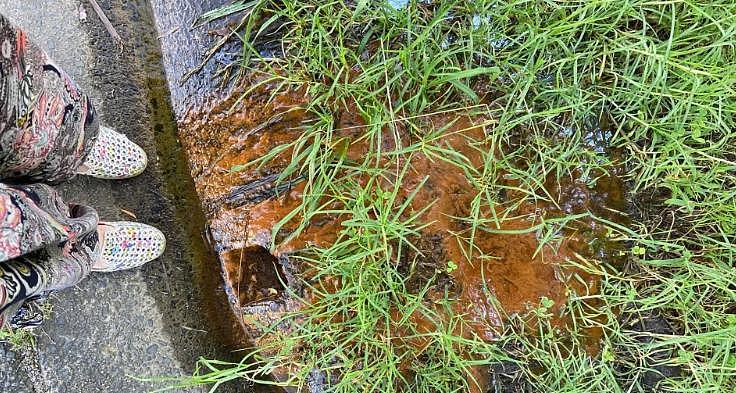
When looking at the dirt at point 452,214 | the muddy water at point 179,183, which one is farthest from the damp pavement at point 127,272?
the dirt at point 452,214

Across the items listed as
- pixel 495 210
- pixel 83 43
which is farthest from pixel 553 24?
pixel 83 43

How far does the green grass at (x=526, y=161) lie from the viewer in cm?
125

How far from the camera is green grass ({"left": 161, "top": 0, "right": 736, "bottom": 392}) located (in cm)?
125

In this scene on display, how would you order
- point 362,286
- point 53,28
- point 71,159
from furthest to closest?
point 53,28 < point 362,286 < point 71,159

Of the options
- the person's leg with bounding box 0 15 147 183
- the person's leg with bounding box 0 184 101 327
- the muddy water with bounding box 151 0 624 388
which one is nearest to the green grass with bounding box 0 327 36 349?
the person's leg with bounding box 0 184 101 327

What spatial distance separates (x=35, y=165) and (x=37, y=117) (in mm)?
131

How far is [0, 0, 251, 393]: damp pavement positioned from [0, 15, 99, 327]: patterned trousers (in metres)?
0.30

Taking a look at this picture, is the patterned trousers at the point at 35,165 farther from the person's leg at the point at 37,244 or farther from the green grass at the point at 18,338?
the green grass at the point at 18,338

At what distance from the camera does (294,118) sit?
51.7 inches

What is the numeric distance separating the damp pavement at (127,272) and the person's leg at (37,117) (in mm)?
382

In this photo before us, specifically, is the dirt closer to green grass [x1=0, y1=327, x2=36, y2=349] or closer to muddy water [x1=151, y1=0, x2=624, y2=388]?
muddy water [x1=151, y1=0, x2=624, y2=388]

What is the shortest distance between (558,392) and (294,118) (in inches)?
35.6

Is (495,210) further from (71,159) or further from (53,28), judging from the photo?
(53,28)

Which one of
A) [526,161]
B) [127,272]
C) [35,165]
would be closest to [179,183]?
[127,272]
